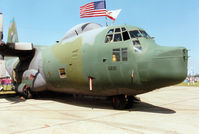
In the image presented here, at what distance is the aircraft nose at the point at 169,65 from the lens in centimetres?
719

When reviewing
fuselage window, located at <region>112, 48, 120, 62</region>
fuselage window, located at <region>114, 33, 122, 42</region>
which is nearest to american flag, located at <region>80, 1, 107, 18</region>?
fuselage window, located at <region>114, 33, 122, 42</region>

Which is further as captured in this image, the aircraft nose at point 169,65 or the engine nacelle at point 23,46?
the engine nacelle at point 23,46

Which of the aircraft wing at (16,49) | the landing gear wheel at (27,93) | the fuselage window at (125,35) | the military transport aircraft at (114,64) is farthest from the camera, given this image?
the landing gear wheel at (27,93)

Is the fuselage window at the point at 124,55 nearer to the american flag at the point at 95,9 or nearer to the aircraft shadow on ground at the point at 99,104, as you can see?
the aircraft shadow on ground at the point at 99,104

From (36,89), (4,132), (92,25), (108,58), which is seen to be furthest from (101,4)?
(4,132)

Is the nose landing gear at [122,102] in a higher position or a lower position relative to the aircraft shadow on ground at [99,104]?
higher

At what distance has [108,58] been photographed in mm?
8617

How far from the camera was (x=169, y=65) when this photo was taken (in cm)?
721

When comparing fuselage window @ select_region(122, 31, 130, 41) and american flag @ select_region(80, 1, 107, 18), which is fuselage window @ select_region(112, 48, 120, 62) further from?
american flag @ select_region(80, 1, 107, 18)

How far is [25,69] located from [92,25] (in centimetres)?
733

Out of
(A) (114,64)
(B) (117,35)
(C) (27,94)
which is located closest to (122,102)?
(A) (114,64)

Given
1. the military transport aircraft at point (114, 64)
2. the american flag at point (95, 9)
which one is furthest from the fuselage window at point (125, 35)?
the american flag at point (95, 9)

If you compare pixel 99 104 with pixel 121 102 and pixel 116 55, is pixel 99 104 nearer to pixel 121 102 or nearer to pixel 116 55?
pixel 121 102

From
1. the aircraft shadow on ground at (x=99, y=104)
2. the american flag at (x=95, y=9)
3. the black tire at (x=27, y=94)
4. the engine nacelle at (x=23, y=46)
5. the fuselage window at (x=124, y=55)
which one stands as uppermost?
the american flag at (x=95, y=9)
